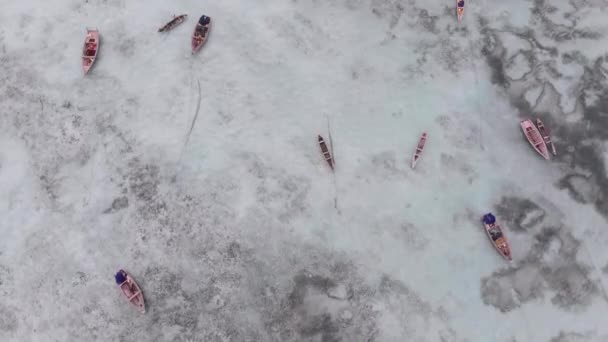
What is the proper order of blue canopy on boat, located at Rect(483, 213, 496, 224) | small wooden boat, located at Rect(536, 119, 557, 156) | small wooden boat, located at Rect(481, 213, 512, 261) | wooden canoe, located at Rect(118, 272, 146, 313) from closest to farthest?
wooden canoe, located at Rect(118, 272, 146, 313), small wooden boat, located at Rect(481, 213, 512, 261), blue canopy on boat, located at Rect(483, 213, 496, 224), small wooden boat, located at Rect(536, 119, 557, 156)

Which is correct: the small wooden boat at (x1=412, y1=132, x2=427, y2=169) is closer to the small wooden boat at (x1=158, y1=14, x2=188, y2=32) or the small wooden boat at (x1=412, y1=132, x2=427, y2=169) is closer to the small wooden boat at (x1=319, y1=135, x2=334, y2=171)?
the small wooden boat at (x1=319, y1=135, x2=334, y2=171)

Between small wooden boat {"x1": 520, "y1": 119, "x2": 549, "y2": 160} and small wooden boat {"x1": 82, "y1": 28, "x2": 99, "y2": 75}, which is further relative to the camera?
small wooden boat {"x1": 82, "y1": 28, "x2": 99, "y2": 75}

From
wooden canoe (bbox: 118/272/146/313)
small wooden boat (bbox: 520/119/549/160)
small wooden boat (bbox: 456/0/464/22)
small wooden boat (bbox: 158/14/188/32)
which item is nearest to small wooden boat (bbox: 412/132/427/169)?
small wooden boat (bbox: 520/119/549/160)

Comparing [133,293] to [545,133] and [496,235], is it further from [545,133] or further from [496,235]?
[545,133]

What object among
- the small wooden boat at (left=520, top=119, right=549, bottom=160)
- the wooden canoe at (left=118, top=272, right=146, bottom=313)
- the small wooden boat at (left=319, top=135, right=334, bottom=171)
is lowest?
the wooden canoe at (left=118, top=272, right=146, bottom=313)

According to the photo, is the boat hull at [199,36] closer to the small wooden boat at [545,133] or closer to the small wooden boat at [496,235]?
the small wooden boat at [496,235]

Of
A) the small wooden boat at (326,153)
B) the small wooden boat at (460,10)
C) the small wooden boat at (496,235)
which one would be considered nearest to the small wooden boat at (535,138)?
the small wooden boat at (496,235)

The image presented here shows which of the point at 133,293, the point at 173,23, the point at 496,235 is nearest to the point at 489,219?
the point at 496,235

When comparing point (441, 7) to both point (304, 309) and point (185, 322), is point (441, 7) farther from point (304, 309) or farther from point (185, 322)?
point (185, 322)
